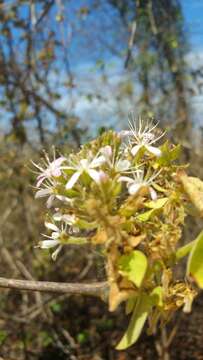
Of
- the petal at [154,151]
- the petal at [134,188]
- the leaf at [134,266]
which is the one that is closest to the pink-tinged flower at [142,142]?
the petal at [154,151]

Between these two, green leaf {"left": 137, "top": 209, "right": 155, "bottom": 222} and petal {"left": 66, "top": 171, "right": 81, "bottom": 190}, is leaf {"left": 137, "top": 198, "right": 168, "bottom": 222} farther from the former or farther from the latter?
petal {"left": 66, "top": 171, "right": 81, "bottom": 190}

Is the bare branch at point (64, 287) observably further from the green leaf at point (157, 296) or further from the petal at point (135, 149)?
the petal at point (135, 149)

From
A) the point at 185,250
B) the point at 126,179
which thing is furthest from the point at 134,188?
the point at 185,250

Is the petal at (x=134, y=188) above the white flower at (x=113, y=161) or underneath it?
underneath

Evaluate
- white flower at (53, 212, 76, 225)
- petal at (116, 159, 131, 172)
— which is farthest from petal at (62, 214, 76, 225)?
petal at (116, 159, 131, 172)

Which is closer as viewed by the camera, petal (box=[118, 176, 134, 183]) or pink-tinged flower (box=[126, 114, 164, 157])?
petal (box=[118, 176, 134, 183])

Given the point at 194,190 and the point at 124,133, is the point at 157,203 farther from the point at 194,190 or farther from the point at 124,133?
the point at 124,133
